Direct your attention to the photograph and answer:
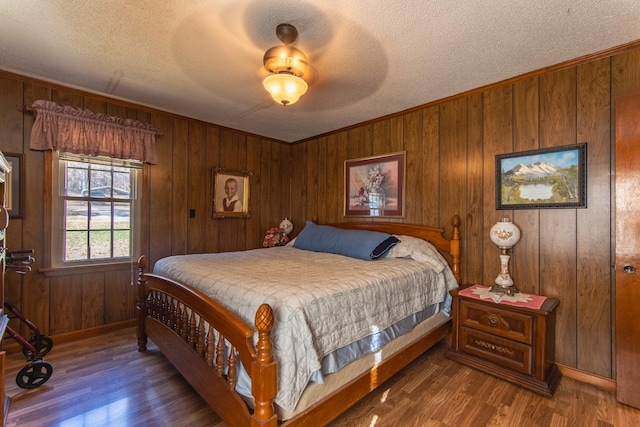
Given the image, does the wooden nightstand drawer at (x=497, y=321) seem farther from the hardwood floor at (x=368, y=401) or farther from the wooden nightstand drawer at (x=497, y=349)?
the hardwood floor at (x=368, y=401)

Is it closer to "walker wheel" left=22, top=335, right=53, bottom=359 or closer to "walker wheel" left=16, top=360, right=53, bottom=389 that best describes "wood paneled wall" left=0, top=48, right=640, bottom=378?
"walker wheel" left=22, top=335, right=53, bottom=359

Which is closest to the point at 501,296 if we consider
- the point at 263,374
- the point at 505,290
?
the point at 505,290

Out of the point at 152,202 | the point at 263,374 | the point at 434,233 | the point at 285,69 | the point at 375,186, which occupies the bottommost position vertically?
the point at 263,374

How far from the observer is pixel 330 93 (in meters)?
2.84

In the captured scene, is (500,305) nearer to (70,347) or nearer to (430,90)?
(430,90)

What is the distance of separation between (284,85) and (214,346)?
1705mm

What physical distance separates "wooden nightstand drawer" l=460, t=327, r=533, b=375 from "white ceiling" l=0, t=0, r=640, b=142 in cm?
215

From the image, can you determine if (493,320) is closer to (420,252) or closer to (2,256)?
(420,252)

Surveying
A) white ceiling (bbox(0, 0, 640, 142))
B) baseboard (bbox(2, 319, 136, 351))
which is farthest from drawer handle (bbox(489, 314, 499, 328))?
baseboard (bbox(2, 319, 136, 351))

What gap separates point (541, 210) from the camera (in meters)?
2.41

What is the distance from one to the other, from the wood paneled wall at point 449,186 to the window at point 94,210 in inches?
5.4

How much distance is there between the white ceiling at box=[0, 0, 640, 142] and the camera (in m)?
1.70

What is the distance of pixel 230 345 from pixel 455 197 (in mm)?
2433

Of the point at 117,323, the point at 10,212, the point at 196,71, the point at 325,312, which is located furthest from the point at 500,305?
the point at 10,212
